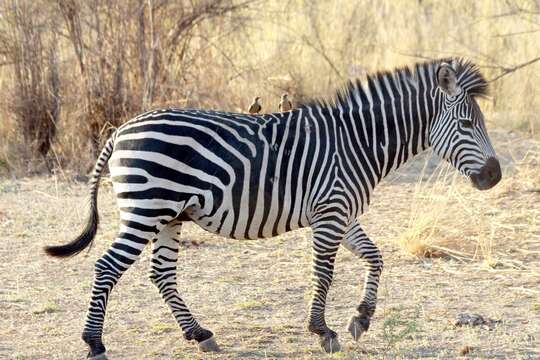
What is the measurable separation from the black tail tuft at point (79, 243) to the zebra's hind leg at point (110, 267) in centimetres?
47

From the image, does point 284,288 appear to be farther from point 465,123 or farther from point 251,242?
point 465,123

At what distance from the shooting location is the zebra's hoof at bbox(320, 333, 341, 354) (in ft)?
19.5

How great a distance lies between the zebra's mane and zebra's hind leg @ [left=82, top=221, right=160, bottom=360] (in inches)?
56.7

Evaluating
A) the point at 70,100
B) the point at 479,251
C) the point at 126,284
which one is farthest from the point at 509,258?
the point at 70,100

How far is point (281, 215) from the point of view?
590 centimetres

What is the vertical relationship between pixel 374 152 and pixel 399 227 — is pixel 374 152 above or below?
above

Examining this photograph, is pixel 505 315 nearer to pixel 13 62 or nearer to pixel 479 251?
pixel 479 251

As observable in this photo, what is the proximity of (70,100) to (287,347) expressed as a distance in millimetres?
6406

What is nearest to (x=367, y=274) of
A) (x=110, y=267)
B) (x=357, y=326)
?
(x=357, y=326)

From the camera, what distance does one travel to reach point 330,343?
5945 mm

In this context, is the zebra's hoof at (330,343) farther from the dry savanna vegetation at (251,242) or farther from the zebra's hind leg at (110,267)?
the zebra's hind leg at (110,267)

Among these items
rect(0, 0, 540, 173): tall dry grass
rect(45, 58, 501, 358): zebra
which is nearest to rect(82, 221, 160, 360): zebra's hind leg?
rect(45, 58, 501, 358): zebra

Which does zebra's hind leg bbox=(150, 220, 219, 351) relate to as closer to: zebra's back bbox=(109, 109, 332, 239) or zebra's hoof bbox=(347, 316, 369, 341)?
zebra's back bbox=(109, 109, 332, 239)

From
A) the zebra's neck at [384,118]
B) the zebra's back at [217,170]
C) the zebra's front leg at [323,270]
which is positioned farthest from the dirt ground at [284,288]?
the zebra's neck at [384,118]
